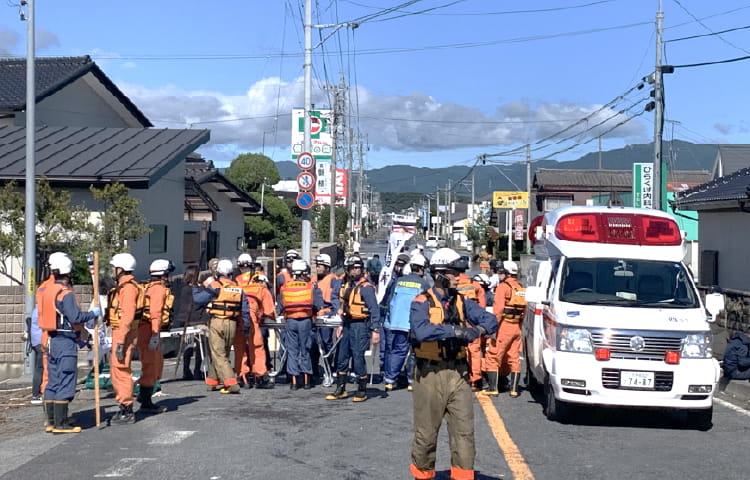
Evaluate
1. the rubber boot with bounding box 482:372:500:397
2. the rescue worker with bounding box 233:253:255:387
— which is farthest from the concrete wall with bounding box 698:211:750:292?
the rescue worker with bounding box 233:253:255:387

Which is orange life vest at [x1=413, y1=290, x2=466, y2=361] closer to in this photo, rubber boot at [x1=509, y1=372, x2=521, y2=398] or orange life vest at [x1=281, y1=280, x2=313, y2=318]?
rubber boot at [x1=509, y1=372, x2=521, y2=398]

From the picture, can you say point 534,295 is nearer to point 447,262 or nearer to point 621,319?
point 621,319

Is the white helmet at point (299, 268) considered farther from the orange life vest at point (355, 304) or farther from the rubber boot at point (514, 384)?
the rubber boot at point (514, 384)

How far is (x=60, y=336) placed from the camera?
30.5 ft

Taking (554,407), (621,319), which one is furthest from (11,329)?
(621,319)

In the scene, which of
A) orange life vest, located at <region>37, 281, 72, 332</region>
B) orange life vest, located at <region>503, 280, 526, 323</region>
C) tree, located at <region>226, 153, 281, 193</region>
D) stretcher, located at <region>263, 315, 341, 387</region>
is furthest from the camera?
tree, located at <region>226, 153, 281, 193</region>

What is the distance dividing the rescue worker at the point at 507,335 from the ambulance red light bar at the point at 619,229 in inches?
53.0

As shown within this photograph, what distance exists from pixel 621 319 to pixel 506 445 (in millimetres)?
2066

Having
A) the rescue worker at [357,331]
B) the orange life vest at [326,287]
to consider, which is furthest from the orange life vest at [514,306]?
the orange life vest at [326,287]

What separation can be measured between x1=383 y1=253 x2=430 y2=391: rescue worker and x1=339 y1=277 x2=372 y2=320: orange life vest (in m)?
0.40

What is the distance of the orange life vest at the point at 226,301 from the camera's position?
39.8 feet

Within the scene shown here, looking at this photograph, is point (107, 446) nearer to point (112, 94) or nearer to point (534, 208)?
point (112, 94)

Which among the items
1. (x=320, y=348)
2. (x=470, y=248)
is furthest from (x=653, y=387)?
(x=470, y=248)

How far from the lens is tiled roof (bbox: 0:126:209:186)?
1870cm
